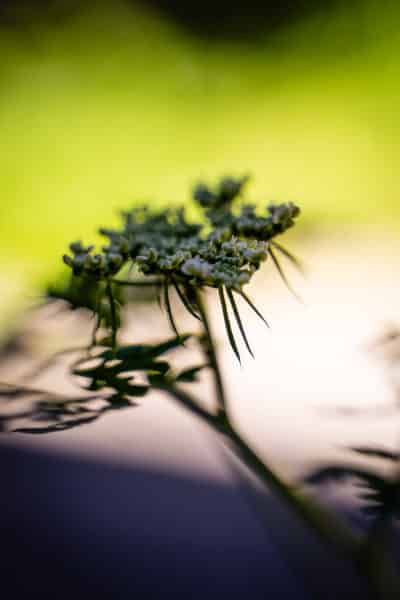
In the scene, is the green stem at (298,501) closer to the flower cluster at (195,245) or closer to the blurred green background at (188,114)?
the flower cluster at (195,245)

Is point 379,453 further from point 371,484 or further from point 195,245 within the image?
point 195,245

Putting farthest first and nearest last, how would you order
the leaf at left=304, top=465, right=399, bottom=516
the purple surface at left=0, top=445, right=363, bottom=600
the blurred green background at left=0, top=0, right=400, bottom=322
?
the blurred green background at left=0, top=0, right=400, bottom=322 < the purple surface at left=0, top=445, right=363, bottom=600 < the leaf at left=304, top=465, right=399, bottom=516

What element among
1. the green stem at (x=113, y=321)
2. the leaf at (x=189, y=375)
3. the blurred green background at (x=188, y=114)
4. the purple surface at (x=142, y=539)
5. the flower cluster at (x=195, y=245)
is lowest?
the purple surface at (x=142, y=539)

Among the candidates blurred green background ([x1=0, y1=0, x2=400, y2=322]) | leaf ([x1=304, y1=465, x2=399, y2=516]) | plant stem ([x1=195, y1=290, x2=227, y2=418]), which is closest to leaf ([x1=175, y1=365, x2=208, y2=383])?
plant stem ([x1=195, y1=290, x2=227, y2=418])

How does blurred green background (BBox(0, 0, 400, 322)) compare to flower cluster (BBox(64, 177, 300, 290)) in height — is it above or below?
above

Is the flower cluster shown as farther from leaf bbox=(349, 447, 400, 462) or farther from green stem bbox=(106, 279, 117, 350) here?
leaf bbox=(349, 447, 400, 462)

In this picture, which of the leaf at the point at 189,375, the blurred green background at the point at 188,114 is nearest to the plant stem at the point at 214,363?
the leaf at the point at 189,375

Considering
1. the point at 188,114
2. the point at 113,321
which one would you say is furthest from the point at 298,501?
the point at 188,114
